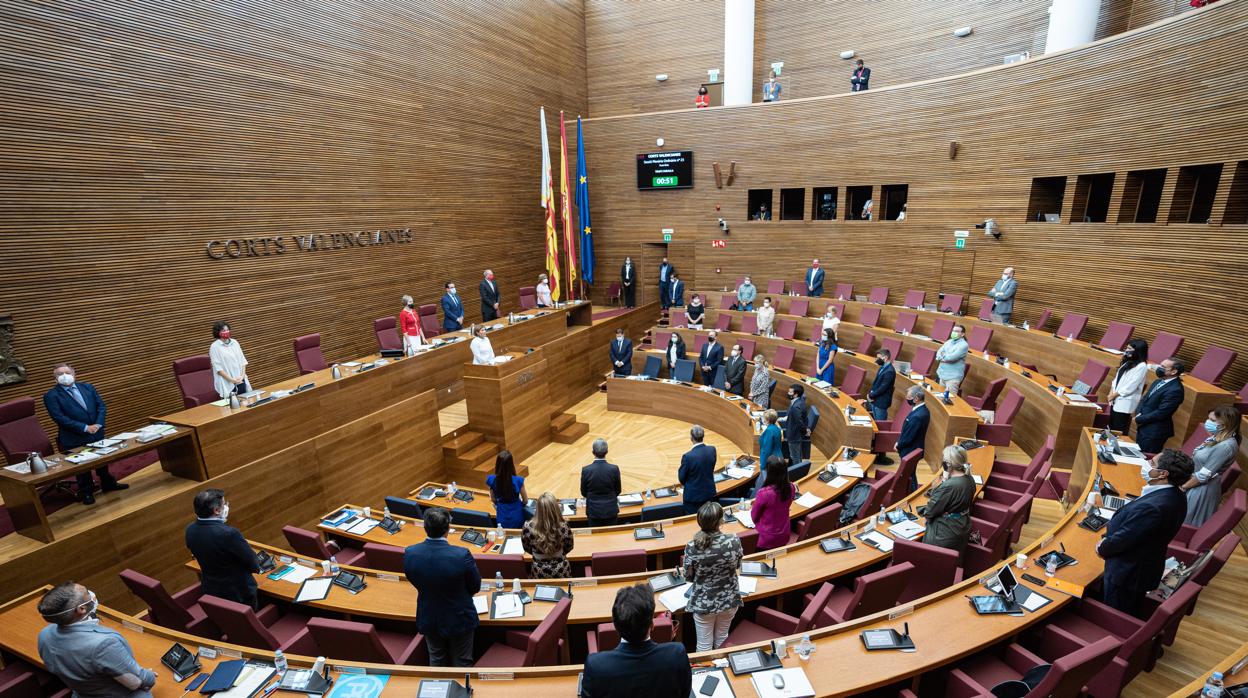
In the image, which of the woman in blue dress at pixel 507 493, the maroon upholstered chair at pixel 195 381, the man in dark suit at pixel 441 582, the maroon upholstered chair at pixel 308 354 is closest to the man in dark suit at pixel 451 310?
the maroon upholstered chair at pixel 308 354

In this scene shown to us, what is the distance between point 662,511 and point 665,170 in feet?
35.9

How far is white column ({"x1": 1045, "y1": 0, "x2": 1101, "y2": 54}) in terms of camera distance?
942 cm

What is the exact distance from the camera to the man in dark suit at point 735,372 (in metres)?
9.26

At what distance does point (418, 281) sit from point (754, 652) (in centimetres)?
977

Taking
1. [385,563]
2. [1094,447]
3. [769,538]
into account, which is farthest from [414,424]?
[1094,447]

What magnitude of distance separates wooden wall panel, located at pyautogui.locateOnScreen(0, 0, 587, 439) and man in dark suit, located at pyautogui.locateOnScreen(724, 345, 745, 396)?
5.90 m

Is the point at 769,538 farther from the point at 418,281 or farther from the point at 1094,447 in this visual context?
the point at 418,281

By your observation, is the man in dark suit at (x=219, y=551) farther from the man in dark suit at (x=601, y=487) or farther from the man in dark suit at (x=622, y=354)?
the man in dark suit at (x=622, y=354)

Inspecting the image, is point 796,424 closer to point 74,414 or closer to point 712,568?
point 712,568

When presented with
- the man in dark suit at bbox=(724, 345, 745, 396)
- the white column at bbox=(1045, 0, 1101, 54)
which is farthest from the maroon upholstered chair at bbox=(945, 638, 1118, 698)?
the white column at bbox=(1045, 0, 1101, 54)

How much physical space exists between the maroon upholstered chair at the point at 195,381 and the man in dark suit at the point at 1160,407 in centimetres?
965

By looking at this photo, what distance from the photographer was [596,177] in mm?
15445

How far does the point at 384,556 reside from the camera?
420 centimetres

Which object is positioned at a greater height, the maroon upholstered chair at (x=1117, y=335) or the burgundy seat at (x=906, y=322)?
the maroon upholstered chair at (x=1117, y=335)
